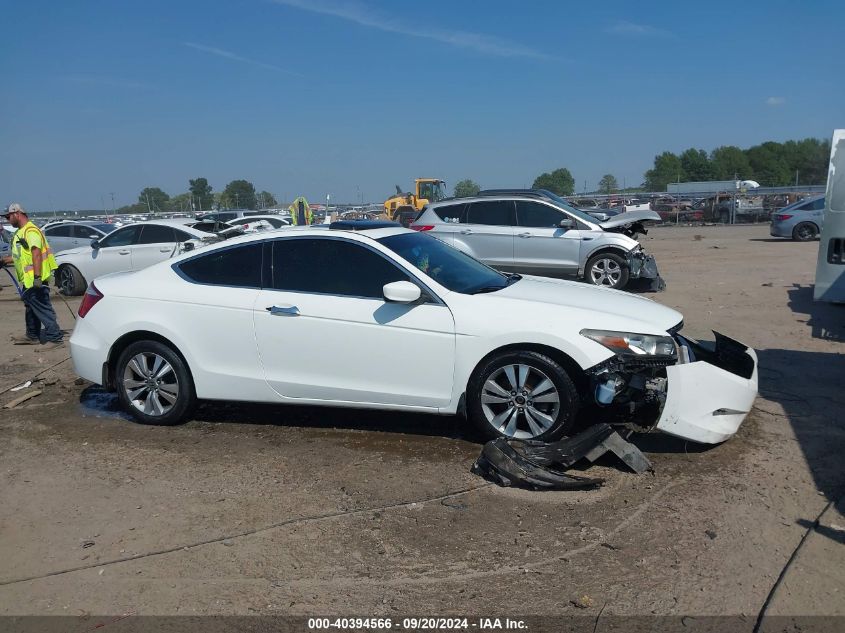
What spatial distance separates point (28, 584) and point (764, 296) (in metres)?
11.1

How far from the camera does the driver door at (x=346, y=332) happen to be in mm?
5191

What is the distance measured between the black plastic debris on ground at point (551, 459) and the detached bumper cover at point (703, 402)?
308 millimetres

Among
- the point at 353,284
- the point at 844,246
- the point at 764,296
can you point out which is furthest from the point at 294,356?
the point at 764,296

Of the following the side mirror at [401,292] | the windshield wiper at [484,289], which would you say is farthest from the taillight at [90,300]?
the windshield wiper at [484,289]

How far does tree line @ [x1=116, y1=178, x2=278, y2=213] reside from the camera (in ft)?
153

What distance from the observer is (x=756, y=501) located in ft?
14.1

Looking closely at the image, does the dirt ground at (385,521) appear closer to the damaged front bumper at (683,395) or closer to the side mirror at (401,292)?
the damaged front bumper at (683,395)

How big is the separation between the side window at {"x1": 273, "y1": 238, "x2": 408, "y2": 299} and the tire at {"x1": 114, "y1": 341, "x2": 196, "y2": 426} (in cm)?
109

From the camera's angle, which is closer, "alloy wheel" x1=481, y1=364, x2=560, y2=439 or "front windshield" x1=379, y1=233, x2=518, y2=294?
"alloy wheel" x1=481, y1=364, x2=560, y2=439

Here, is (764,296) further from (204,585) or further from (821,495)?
(204,585)

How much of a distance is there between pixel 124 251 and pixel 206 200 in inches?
1600

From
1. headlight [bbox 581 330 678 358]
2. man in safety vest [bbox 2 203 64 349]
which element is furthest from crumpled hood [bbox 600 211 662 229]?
man in safety vest [bbox 2 203 64 349]

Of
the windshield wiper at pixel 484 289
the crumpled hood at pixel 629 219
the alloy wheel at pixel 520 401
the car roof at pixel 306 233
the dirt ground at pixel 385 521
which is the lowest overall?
the dirt ground at pixel 385 521

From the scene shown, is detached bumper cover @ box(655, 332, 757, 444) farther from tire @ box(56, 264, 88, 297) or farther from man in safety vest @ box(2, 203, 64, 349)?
tire @ box(56, 264, 88, 297)
